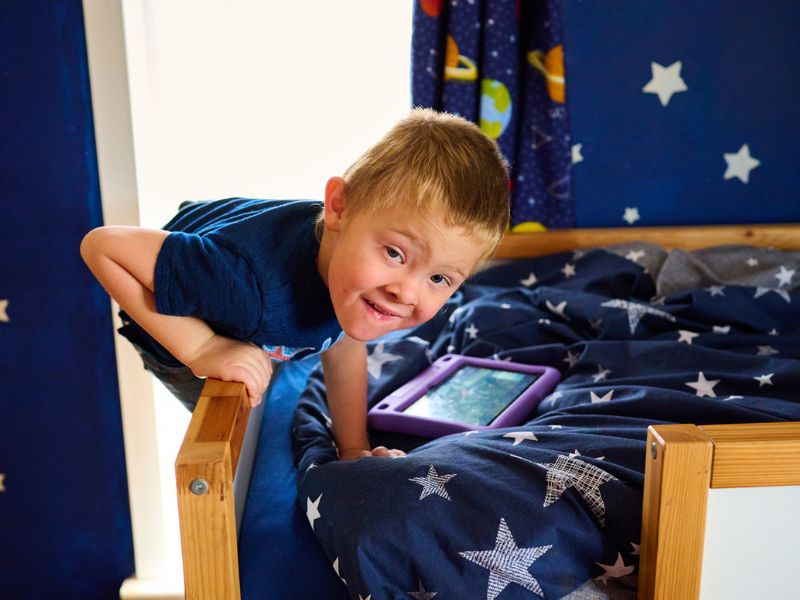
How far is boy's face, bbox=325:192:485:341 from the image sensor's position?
0.84 m

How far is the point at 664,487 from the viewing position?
0.65m

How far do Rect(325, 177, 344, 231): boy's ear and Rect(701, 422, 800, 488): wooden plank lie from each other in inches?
19.0

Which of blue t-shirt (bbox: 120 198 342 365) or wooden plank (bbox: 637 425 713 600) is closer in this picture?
wooden plank (bbox: 637 425 713 600)

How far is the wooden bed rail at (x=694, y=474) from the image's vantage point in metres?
0.65

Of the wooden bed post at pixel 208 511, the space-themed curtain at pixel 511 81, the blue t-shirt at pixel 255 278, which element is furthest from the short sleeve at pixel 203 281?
the space-themed curtain at pixel 511 81

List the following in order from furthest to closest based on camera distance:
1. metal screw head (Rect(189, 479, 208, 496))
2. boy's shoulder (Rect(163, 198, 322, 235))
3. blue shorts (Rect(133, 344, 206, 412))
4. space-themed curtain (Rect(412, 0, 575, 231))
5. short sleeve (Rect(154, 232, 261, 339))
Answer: space-themed curtain (Rect(412, 0, 575, 231)) → blue shorts (Rect(133, 344, 206, 412)) → boy's shoulder (Rect(163, 198, 322, 235)) → short sleeve (Rect(154, 232, 261, 339)) → metal screw head (Rect(189, 479, 208, 496))

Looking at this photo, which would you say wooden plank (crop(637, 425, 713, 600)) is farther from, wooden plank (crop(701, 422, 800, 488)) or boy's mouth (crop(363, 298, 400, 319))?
boy's mouth (crop(363, 298, 400, 319))

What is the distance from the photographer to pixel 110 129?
55.5 inches

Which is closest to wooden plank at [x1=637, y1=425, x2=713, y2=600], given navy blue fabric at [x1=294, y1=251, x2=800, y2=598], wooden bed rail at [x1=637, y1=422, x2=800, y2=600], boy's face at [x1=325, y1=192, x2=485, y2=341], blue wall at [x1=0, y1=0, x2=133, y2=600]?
wooden bed rail at [x1=637, y1=422, x2=800, y2=600]

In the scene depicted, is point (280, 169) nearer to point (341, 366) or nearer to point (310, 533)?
point (341, 366)

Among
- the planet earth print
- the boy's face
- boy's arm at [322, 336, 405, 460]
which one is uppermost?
the planet earth print

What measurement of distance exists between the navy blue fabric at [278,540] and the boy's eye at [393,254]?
14.9 inches

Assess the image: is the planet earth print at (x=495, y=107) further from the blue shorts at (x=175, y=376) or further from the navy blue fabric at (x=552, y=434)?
the blue shorts at (x=175, y=376)

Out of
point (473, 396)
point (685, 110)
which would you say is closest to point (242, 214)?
point (473, 396)
